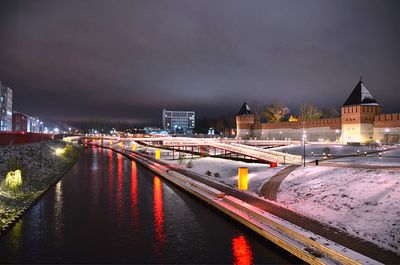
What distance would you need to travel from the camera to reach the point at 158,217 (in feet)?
56.3

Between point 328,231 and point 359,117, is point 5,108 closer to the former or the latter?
point 359,117

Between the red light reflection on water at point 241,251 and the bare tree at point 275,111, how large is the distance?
4775 inches

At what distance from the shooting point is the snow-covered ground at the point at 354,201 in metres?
11.7

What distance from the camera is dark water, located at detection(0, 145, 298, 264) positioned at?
A: 1169 cm

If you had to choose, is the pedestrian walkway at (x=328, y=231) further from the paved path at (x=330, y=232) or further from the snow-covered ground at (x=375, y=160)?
the snow-covered ground at (x=375, y=160)

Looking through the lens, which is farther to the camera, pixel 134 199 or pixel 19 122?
pixel 19 122

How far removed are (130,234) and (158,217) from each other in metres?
2.98

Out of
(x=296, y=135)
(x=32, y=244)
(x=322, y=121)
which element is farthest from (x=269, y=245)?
(x=296, y=135)

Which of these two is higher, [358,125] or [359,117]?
[359,117]

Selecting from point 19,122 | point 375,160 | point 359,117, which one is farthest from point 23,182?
point 19,122

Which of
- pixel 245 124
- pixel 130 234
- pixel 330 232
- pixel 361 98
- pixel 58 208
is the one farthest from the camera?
pixel 245 124

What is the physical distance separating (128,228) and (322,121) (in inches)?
2808

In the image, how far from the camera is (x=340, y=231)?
38.5 ft

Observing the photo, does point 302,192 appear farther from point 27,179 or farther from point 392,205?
point 27,179
